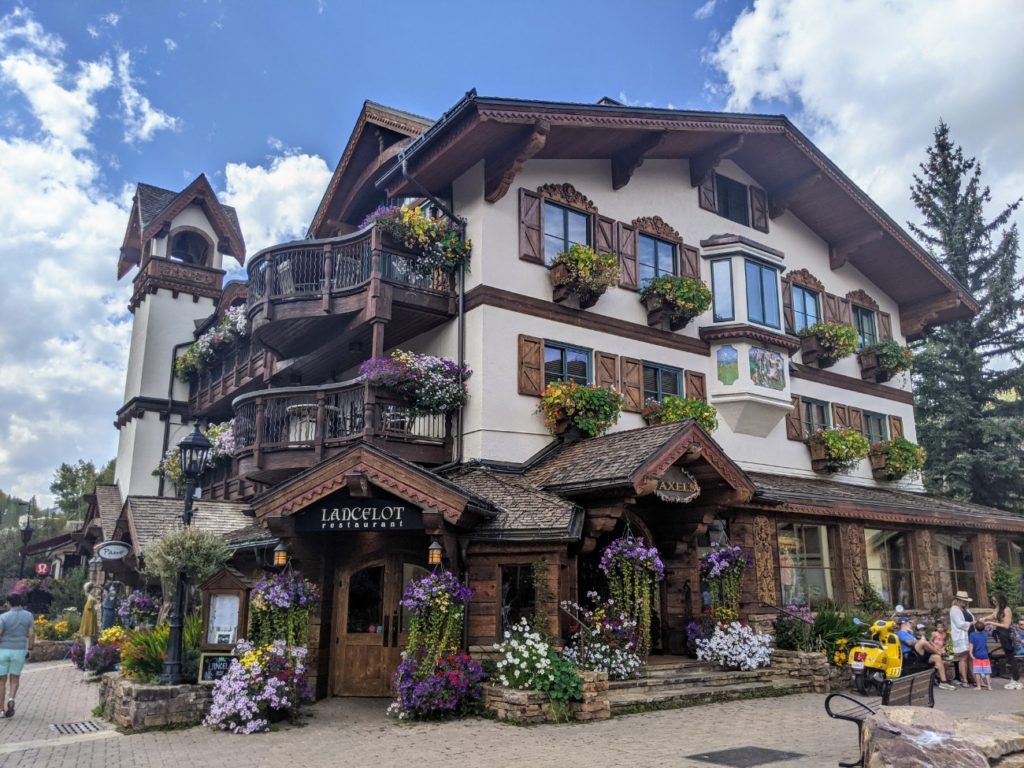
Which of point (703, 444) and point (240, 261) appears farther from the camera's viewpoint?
point (240, 261)

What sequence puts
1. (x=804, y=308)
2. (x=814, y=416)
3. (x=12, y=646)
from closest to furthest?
(x=12, y=646)
(x=814, y=416)
(x=804, y=308)

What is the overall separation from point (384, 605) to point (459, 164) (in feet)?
29.3

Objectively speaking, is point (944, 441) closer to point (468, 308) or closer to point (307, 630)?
point (468, 308)

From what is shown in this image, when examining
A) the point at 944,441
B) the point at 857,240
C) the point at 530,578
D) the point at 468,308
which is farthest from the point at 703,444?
the point at 944,441

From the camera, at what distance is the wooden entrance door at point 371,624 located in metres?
13.6

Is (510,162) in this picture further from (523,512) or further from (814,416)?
(814,416)

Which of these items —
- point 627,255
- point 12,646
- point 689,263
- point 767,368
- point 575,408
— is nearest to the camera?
point 12,646

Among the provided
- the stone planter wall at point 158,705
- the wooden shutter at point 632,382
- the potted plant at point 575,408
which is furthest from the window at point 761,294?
the stone planter wall at point 158,705

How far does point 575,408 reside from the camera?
16016 millimetres

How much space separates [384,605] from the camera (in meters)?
13.9

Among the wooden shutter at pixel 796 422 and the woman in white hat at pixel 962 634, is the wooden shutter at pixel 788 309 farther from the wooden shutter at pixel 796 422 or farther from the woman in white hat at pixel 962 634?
the woman in white hat at pixel 962 634

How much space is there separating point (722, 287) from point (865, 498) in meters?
6.12

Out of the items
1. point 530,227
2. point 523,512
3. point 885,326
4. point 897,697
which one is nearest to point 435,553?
point 523,512

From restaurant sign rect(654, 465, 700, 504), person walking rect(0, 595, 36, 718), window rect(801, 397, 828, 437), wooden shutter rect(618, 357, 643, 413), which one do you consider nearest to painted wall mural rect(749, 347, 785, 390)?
window rect(801, 397, 828, 437)
